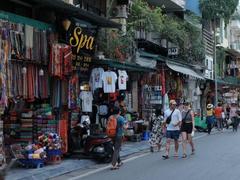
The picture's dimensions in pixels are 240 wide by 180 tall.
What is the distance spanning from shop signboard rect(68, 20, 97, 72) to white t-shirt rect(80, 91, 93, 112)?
2.46 feet

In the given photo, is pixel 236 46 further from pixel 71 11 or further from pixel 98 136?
pixel 71 11

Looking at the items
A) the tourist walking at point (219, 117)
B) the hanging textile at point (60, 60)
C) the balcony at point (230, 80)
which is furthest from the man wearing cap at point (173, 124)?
the balcony at point (230, 80)

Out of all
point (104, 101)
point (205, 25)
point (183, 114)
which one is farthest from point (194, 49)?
point (183, 114)

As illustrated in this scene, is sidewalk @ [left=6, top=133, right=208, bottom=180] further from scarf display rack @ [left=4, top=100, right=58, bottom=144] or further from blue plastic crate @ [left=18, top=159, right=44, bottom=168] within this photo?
scarf display rack @ [left=4, top=100, right=58, bottom=144]

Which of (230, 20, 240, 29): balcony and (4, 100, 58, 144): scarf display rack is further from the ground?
(230, 20, 240, 29): balcony

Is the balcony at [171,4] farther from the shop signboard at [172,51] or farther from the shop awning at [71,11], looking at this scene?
the shop awning at [71,11]

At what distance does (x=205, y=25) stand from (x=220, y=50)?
4.08 metres

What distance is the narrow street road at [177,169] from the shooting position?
433 inches

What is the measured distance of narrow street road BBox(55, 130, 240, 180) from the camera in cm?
1101

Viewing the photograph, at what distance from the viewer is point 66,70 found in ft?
44.8

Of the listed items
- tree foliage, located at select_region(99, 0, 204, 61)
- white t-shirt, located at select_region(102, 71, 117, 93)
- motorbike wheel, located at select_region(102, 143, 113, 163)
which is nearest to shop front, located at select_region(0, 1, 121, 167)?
motorbike wheel, located at select_region(102, 143, 113, 163)

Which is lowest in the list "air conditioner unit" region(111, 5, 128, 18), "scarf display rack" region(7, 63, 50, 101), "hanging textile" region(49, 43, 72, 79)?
"scarf display rack" region(7, 63, 50, 101)

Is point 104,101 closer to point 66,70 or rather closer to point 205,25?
point 66,70

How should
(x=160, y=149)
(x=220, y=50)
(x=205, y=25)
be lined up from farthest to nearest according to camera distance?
(x=220, y=50), (x=205, y=25), (x=160, y=149)
